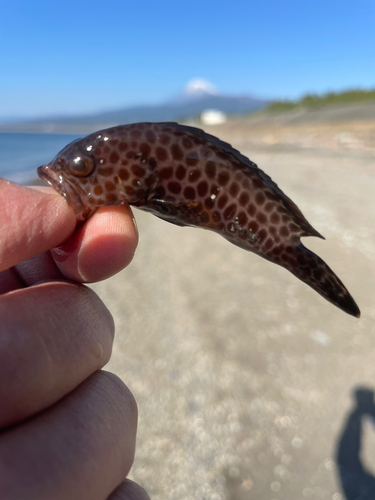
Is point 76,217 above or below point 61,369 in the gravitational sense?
above

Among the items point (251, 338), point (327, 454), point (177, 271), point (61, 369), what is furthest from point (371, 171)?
point (61, 369)

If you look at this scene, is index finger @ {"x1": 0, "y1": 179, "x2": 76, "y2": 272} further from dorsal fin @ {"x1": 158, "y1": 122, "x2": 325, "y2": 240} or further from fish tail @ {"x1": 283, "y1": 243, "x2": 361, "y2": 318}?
fish tail @ {"x1": 283, "y1": 243, "x2": 361, "y2": 318}

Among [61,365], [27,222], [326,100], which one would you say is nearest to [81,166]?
[27,222]

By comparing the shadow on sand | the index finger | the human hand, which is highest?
the index finger

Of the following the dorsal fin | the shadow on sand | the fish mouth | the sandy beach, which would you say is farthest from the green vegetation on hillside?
the fish mouth

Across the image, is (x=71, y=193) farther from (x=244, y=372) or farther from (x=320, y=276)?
(x=244, y=372)

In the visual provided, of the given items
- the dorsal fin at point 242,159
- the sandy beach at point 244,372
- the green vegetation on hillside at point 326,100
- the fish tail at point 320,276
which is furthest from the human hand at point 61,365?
the green vegetation on hillside at point 326,100

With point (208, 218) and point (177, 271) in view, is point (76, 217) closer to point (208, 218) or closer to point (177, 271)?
point (208, 218)

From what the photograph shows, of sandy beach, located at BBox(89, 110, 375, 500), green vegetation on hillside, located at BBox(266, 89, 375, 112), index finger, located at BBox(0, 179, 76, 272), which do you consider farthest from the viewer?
green vegetation on hillside, located at BBox(266, 89, 375, 112)
